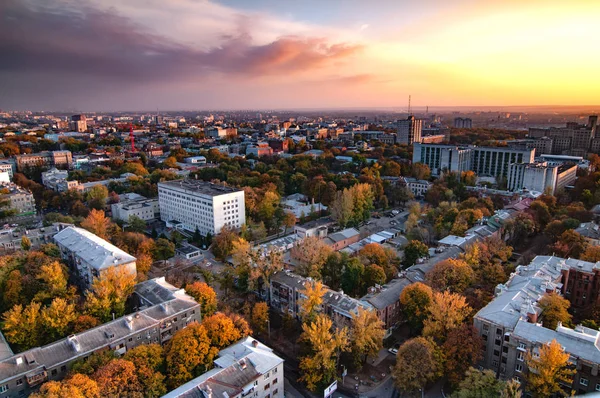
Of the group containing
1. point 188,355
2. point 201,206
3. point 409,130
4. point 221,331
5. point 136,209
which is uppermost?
point 409,130

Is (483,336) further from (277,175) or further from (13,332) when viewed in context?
(277,175)

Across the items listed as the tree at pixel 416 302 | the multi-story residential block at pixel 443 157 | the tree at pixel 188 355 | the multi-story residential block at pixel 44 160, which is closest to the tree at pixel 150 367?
the tree at pixel 188 355

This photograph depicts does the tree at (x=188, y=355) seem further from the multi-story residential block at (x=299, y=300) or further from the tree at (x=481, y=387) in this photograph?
the tree at (x=481, y=387)

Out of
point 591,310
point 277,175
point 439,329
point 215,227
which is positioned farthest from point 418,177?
point 439,329

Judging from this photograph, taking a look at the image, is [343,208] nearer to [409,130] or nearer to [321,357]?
[321,357]

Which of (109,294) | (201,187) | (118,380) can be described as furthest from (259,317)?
(201,187)

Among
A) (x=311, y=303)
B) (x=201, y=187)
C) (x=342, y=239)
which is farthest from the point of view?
(x=201, y=187)
